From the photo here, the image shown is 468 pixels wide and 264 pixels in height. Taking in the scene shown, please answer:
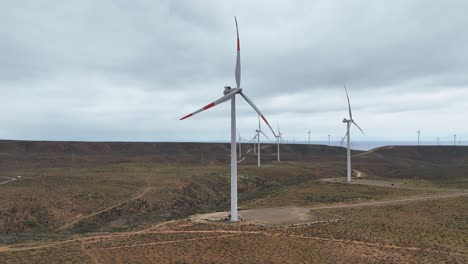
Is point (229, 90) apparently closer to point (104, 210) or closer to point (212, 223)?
point (212, 223)

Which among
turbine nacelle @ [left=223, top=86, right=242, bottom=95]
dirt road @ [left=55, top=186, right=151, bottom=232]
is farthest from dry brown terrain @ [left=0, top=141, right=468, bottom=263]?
turbine nacelle @ [left=223, top=86, right=242, bottom=95]

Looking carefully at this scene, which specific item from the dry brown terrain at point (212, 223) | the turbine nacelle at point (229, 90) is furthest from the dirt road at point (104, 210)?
the turbine nacelle at point (229, 90)

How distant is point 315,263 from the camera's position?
99.4 ft

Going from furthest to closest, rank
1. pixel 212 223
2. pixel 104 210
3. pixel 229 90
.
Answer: pixel 104 210
pixel 229 90
pixel 212 223

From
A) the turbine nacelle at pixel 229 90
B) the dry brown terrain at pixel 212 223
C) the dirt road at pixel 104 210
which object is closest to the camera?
the dry brown terrain at pixel 212 223

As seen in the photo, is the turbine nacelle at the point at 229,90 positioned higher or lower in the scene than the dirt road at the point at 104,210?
higher

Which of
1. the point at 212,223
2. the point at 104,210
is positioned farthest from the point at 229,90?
the point at 104,210

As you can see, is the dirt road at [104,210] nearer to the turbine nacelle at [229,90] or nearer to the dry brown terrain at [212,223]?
the dry brown terrain at [212,223]

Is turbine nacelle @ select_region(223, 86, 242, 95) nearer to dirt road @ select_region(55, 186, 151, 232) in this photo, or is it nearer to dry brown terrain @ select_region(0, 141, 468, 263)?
dry brown terrain @ select_region(0, 141, 468, 263)

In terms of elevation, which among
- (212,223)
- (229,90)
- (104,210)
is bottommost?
(104,210)

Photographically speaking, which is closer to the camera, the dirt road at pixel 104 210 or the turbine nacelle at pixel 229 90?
the turbine nacelle at pixel 229 90

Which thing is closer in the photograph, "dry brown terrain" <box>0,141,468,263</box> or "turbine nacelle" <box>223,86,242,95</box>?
"dry brown terrain" <box>0,141,468,263</box>

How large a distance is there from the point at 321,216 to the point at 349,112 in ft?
157

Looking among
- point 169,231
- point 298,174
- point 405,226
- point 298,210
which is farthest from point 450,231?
point 298,174
